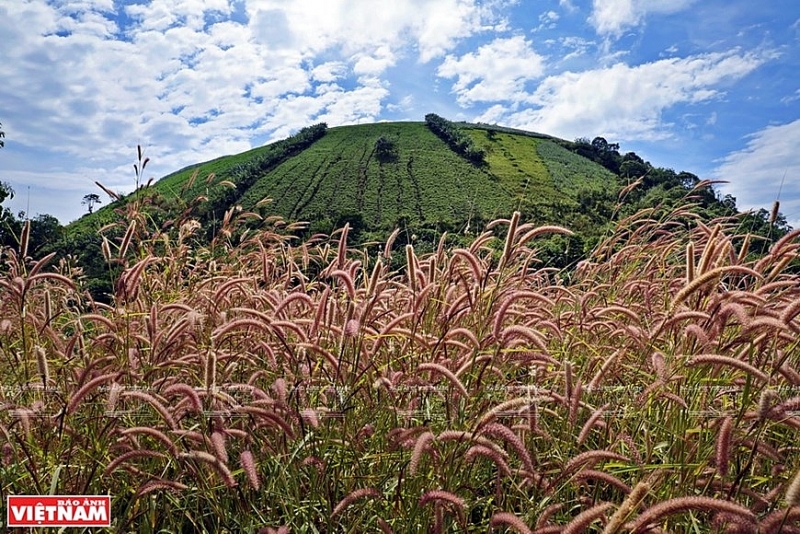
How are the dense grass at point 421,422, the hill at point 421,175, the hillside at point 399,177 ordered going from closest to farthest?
the dense grass at point 421,422, the hill at point 421,175, the hillside at point 399,177

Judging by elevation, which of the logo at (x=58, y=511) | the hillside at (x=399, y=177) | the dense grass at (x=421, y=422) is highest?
the hillside at (x=399, y=177)

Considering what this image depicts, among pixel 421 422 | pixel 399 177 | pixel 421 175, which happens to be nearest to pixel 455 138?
pixel 421 175

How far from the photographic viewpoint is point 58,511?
2.10m

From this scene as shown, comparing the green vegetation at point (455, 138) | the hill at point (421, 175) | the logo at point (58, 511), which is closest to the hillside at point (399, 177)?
the hill at point (421, 175)

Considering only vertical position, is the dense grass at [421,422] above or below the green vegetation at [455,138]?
below

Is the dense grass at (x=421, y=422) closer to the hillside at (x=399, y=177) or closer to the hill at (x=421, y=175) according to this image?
the hill at (x=421, y=175)

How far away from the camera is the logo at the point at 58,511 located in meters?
2.06

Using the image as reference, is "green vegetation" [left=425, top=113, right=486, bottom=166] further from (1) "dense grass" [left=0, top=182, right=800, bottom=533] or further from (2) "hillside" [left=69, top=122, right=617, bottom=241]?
(1) "dense grass" [left=0, top=182, right=800, bottom=533]

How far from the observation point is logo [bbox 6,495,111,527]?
2.06 metres

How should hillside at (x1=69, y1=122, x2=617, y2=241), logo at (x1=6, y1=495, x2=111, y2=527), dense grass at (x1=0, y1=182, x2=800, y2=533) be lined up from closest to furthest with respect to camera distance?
dense grass at (x1=0, y1=182, x2=800, y2=533)
logo at (x1=6, y1=495, x2=111, y2=527)
hillside at (x1=69, y1=122, x2=617, y2=241)

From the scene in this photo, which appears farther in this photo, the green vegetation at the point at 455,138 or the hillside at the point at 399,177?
the green vegetation at the point at 455,138

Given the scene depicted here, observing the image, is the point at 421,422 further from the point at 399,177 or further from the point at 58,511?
the point at 399,177

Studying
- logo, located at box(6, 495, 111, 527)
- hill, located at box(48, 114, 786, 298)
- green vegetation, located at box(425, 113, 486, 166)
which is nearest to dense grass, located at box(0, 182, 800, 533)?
logo, located at box(6, 495, 111, 527)

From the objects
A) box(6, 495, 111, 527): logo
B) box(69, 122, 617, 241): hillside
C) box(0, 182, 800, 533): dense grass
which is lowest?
box(6, 495, 111, 527): logo
